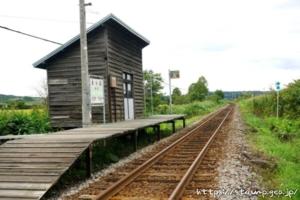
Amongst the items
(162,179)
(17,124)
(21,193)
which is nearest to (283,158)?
(162,179)

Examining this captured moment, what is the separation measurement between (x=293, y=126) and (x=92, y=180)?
511 inches

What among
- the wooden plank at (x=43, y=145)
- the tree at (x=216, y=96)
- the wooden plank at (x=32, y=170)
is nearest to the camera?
the wooden plank at (x=32, y=170)

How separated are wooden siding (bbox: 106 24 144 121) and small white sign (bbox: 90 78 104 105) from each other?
1.35 meters

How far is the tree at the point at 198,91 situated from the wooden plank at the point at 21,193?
291 feet

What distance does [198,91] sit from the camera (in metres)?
102

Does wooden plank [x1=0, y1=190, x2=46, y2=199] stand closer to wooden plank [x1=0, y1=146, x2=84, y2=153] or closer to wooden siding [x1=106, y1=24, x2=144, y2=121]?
wooden plank [x1=0, y1=146, x2=84, y2=153]

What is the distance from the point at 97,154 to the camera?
11.5 m

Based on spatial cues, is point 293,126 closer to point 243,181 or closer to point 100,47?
point 100,47

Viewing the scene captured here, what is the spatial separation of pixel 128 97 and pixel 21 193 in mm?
13483

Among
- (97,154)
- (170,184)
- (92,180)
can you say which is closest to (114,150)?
(97,154)

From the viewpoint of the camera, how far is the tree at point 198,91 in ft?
318

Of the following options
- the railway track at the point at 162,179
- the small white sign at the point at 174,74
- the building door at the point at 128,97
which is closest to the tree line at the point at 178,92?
the small white sign at the point at 174,74

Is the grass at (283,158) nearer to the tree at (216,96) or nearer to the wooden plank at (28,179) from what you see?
the wooden plank at (28,179)

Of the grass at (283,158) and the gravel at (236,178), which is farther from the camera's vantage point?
the grass at (283,158)
